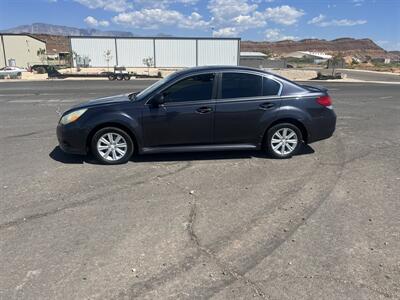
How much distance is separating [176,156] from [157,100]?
118 centimetres

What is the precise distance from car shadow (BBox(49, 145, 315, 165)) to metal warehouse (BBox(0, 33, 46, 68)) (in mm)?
64662

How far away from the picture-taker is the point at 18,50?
65875 mm

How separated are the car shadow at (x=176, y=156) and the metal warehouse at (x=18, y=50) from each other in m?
64.7

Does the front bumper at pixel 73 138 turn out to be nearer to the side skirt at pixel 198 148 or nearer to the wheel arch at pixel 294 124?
the side skirt at pixel 198 148

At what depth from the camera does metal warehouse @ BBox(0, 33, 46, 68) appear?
63938 mm

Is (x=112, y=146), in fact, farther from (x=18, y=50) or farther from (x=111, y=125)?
(x=18, y=50)

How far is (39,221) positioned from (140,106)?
2.51m

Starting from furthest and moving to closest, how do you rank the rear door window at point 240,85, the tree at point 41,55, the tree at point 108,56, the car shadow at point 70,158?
the tree at point 108,56 → the tree at point 41,55 → the car shadow at point 70,158 → the rear door window at point 240,85

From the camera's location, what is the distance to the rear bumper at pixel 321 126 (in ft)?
20.7

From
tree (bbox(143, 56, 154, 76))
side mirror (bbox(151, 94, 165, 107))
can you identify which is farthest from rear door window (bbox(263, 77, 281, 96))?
tree (bbox(143, 56, 154, 76))

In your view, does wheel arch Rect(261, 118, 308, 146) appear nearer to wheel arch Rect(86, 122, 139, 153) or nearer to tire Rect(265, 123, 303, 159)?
tire Rect(265, 123, 303, 159)

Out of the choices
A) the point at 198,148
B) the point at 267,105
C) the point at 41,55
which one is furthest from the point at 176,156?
the point at 41,55

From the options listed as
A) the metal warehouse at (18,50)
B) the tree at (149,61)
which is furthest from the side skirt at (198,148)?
the metal warehouse at (18,50)

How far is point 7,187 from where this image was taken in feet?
16.3
